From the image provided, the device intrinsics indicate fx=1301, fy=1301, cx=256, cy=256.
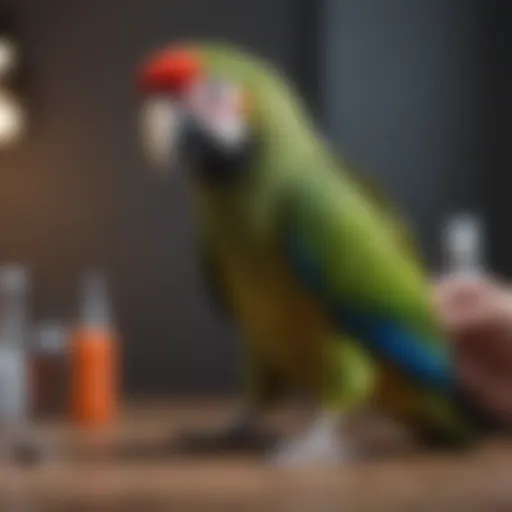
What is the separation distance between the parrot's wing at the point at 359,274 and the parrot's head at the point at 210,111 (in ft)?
0.14

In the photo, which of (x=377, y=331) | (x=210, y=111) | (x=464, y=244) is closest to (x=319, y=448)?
(x=377, y=331)

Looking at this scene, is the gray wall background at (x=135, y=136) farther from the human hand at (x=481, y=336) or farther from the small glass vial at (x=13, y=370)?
the human hand at (x=481, y=336)

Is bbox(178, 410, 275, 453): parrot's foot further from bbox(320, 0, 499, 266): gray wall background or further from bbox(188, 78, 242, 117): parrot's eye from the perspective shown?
bbox(320, 0, 499, 266): gray wall background

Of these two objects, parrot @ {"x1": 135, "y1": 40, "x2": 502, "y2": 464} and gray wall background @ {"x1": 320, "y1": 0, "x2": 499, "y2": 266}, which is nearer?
parrot @ {"x1": 135, "y1": 40, "x2": 502, "y2": 464}

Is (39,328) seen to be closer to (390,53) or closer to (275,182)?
(390,53)

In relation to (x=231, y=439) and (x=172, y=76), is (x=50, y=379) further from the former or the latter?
(x=172, y=76)

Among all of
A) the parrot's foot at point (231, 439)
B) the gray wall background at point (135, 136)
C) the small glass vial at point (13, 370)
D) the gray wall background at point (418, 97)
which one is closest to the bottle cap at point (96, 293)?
the gray wall background at point (135, 136)

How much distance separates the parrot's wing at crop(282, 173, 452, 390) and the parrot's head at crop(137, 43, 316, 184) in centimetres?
4

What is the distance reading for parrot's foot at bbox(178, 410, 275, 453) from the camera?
84 cm

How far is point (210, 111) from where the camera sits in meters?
0.78

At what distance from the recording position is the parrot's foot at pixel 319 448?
0.76m

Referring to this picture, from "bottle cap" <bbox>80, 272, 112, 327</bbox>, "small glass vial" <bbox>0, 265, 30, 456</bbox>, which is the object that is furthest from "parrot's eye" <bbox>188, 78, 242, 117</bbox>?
"bottle cap" <bbox>80, 272, 112, 327</bbox>

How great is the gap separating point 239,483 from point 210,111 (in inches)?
9.2

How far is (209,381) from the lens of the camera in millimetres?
1562
